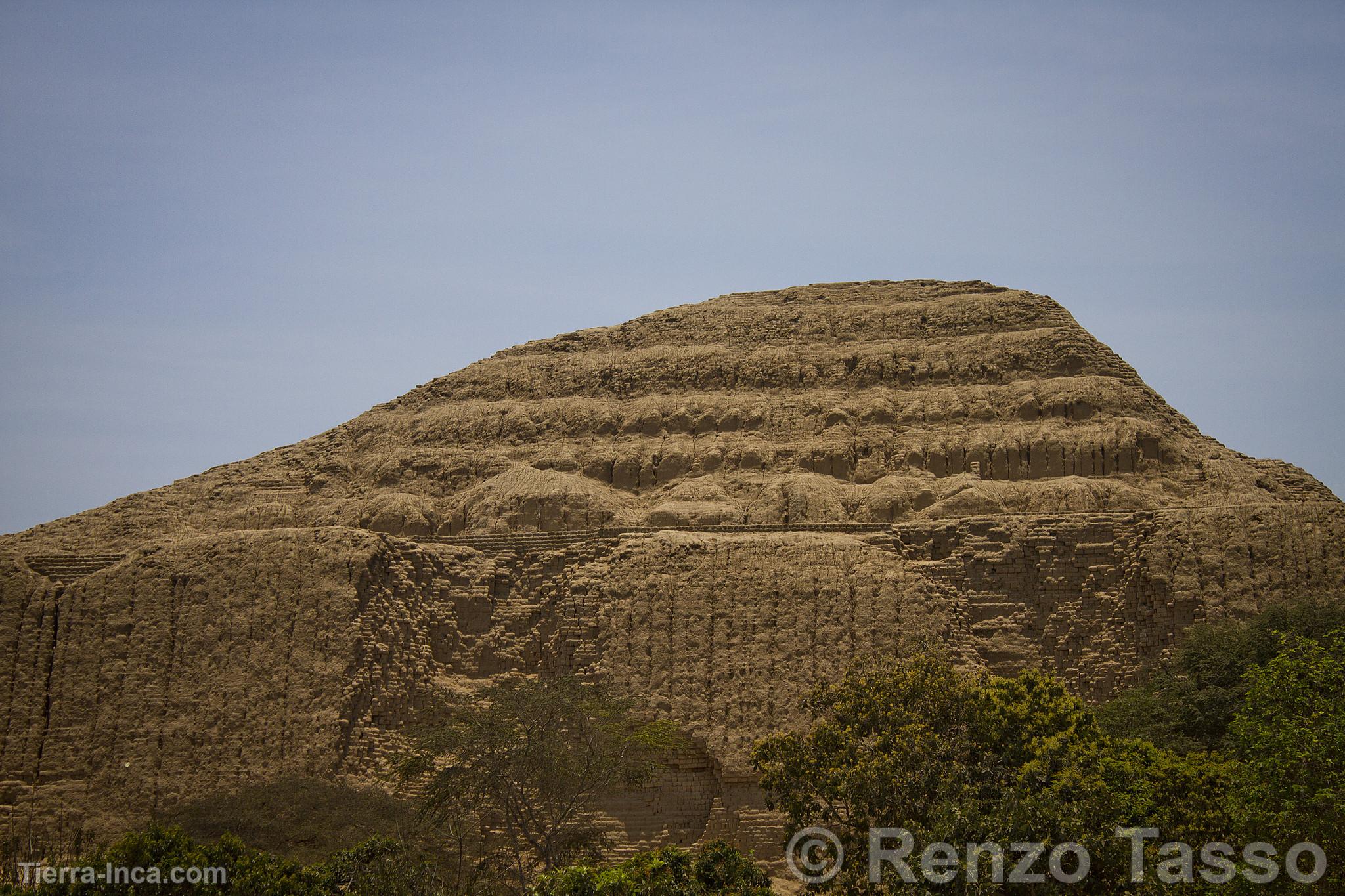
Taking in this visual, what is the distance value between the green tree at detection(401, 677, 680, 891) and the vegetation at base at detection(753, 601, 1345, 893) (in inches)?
166

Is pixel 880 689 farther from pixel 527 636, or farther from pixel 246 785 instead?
pixel 246 785

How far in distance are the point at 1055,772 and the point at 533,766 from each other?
32.2 feet

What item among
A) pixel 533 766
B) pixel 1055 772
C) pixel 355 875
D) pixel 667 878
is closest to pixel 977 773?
pixel 1055 772

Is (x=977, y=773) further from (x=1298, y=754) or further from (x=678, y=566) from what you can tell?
(x=678, y=566)

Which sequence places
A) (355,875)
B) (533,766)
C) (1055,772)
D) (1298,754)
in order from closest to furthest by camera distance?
(1298,754) → (1055,772) → (355,875) → (533,766)

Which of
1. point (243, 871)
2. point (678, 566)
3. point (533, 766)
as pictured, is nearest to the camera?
point (243, 871)

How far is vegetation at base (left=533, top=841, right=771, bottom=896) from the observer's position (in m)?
21.6

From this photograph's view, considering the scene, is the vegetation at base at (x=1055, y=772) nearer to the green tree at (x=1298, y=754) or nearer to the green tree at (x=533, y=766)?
the green tree at (x=1298, y=754)

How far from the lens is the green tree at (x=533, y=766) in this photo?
27797 mm

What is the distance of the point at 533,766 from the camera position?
27.9 m

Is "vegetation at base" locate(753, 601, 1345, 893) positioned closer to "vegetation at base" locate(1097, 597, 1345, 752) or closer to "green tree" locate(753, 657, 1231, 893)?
"green tree" locate(753, 657, 1231, 893)

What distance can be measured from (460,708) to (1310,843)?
17.2 m

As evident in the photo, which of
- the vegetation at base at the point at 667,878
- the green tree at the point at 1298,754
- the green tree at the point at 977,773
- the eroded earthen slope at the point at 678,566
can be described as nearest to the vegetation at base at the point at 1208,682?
the eroded earthen slope at the point at 678,566

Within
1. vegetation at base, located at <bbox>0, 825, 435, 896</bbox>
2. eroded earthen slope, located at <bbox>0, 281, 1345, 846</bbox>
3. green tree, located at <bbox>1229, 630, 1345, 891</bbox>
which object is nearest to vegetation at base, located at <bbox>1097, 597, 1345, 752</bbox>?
eroded earthen slope, located at <bbox>0, 281, 1345, 846</bbox>
